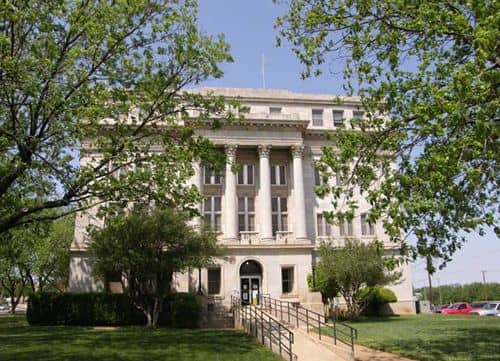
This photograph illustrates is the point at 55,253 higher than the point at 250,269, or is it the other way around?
the point at 55,253

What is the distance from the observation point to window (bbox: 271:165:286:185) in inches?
1781

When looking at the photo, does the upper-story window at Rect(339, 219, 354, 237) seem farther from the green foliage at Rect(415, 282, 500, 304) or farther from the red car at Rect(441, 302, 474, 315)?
the green foliage at Rect(415, 282, 500, 304)

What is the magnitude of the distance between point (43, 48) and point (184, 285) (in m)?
27.2

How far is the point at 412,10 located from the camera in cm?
1215

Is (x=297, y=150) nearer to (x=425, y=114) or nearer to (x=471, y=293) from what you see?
(x=425, y=114)

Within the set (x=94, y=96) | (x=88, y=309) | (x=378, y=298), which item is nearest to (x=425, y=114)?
(x=94, y=96)

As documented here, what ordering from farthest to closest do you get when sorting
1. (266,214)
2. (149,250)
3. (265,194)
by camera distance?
(265,194) → (266,214) → (149,250)

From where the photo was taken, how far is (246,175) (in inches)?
1762

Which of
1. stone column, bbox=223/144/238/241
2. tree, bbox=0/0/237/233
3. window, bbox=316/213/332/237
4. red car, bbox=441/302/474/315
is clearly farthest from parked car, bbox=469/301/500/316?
tree, bbox=0/0/237/233

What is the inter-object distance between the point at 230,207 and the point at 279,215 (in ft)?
17.3

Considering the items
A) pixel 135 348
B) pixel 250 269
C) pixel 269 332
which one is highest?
pixel 250 269

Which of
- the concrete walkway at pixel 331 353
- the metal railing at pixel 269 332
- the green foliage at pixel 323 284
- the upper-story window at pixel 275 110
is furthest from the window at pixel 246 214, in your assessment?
the concrete walkway at pixel 331 353

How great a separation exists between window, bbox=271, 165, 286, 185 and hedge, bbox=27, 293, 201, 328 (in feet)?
54.1

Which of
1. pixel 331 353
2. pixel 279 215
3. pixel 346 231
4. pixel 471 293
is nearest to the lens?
pixel 331 353
